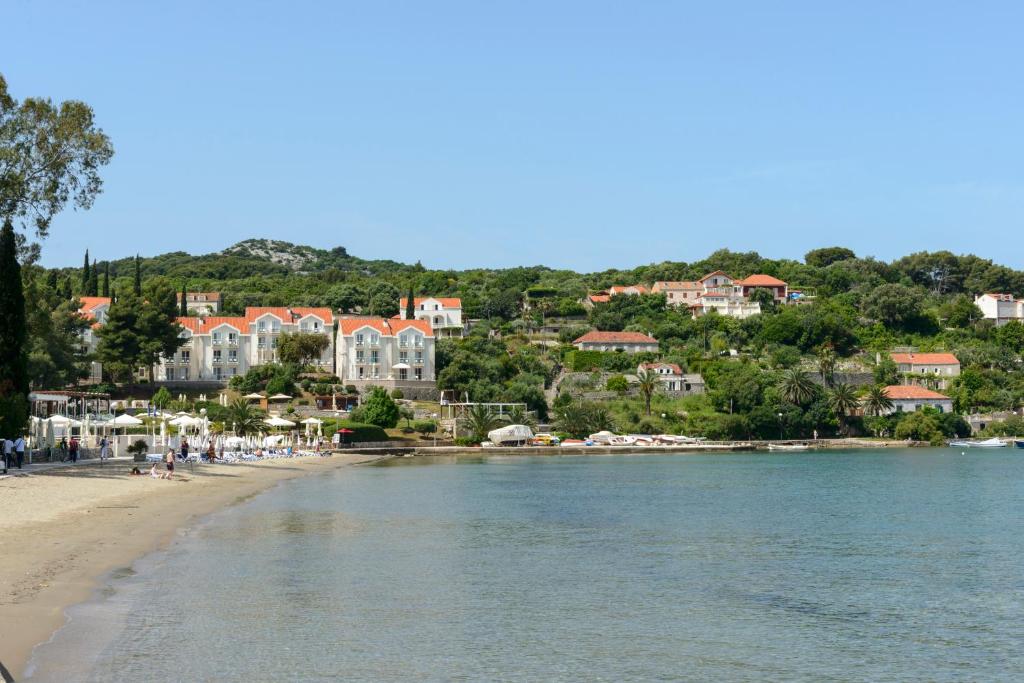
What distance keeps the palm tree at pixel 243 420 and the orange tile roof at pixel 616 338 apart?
46.2 metres

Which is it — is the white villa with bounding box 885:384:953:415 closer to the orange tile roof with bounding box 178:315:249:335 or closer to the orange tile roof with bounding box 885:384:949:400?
the orange tile roof with bounding box 885:384:949:400

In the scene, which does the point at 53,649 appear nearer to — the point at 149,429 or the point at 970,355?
the point at 149,429

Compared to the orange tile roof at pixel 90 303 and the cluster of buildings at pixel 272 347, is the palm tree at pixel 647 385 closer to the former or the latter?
the cluster of buildings at pixel 272 347

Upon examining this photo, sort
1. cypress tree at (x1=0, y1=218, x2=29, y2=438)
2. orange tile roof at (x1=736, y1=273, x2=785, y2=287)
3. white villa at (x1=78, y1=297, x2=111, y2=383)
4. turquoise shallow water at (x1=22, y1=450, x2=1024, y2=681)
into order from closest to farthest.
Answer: turquoise shallow water at (x1=22, y1=450, x2=1024, y2=681)
cypress tree at (x1=0, y1=218, x2=29, y2=438)
white villa at (x1=78, y1=297, x2=111, y2=383)
orange tile roof at (x1=736, y1=273, x2=785, y2=287)

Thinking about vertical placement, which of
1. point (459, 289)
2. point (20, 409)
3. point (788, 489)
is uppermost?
point (459, 289)

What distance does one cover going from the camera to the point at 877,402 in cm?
10362

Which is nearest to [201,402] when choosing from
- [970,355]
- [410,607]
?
[410,607]

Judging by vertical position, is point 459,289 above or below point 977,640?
above

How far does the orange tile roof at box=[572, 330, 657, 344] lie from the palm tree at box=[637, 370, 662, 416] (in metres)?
12.9

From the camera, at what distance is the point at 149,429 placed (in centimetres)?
6638

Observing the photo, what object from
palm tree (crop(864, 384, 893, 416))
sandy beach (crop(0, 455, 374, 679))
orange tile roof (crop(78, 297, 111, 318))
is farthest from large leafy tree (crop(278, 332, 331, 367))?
palm tree (crop(864, 384, 893, 416))

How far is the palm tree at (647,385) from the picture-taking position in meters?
96.1

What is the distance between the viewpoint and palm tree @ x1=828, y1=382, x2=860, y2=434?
101 m

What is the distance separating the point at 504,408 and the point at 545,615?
237ft
